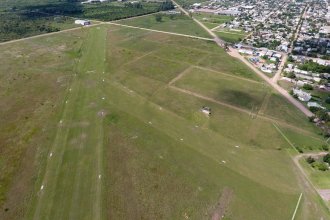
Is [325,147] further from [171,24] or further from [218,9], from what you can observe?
[218,9]

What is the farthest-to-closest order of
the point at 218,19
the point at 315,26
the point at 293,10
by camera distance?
the point at 293,10 < the point at 218,19 < the point at 315,26

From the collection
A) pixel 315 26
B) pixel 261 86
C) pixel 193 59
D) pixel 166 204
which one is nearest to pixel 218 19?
pixel 315 26

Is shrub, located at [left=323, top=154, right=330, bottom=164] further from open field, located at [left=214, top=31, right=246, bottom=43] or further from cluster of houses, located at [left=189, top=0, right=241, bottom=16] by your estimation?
cluster of houses, located at [left=189, top=0, right=241, bottom=16]

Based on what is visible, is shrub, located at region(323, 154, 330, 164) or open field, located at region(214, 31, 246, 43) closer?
shrub, located at region(323, 154, 330, 164)

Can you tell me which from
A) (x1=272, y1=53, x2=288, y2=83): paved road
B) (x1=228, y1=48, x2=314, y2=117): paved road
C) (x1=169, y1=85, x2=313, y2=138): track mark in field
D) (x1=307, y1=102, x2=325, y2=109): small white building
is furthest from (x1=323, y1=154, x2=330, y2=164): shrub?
(x1=272, y1=53, x2=288, y2=83): paved road

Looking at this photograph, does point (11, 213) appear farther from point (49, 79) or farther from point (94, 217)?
point (49, 79)

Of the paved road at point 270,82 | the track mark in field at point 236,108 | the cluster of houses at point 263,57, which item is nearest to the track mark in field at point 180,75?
the track mark in field at point 236,108

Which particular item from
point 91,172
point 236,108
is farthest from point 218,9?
point 91,172
